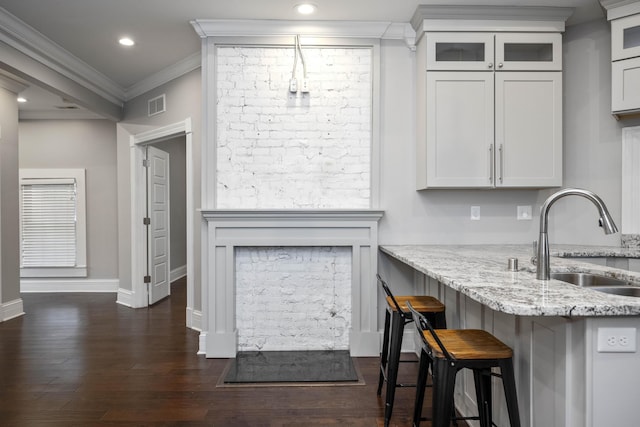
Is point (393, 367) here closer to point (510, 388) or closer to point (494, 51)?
point (510, 388)

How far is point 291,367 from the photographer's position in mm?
3027

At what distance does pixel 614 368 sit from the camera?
1.25m

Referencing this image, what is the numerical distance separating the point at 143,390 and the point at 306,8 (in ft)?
9.61

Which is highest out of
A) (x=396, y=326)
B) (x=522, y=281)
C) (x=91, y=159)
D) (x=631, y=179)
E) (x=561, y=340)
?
(x=91, y=159)

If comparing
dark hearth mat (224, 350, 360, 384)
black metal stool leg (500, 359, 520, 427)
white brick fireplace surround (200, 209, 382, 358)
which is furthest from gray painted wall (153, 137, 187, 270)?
black metal stool leg (500, 359, 520, 427)

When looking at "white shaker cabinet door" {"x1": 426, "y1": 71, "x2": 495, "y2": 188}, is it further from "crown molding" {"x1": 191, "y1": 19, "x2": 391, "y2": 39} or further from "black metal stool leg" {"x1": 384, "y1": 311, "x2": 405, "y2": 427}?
"black metal stool leg" {"x1": 384, "y1": 311, "x2": 405, "y2": 427}

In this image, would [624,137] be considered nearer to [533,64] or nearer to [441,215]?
[533,64]

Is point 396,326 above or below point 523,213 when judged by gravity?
below

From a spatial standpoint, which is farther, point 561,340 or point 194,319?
point 194,319

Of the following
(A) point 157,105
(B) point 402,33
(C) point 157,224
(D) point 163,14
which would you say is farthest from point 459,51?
(C) point 157,224

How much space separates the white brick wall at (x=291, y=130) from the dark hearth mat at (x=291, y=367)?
120cm

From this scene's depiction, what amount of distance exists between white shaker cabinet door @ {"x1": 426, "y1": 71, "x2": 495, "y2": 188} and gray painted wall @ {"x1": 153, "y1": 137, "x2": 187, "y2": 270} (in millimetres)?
4452

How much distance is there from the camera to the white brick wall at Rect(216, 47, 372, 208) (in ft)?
10.9

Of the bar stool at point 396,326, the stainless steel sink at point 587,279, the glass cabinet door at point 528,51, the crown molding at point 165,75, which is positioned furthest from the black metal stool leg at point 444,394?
the crown molding at point 165,75
